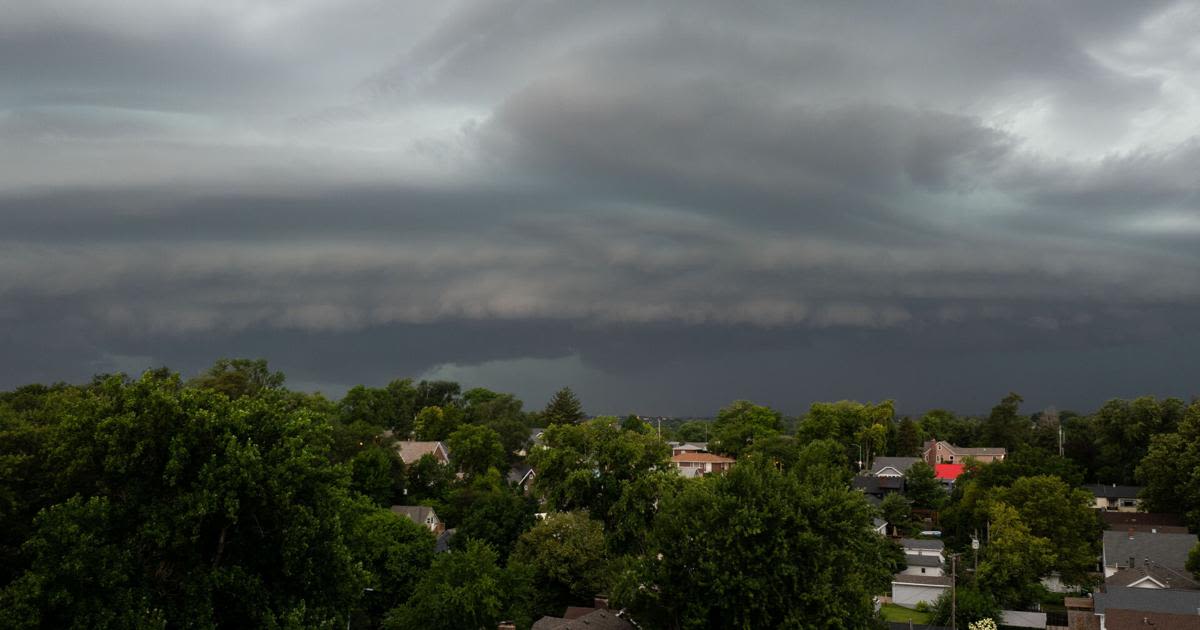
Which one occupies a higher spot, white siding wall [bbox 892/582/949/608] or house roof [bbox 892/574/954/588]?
house roof [bbox 892/574/954/588]

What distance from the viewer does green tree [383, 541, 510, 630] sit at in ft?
131

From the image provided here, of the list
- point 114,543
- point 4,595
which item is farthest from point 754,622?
point 4,595

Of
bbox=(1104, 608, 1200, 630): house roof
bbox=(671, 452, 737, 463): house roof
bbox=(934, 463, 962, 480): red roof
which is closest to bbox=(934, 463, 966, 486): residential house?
bbox=(934, 463, 962, 480): red roof

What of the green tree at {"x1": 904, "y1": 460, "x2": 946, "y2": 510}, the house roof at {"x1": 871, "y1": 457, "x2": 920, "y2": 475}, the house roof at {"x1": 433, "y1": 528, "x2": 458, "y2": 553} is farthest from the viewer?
the house roof at {"x1": 871, "y1": 457, "x2": 920, "y2": 475}

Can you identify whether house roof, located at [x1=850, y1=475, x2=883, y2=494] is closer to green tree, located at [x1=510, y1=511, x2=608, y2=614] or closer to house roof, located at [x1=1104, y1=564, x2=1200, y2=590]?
house roof, located at [x1=1104, y1=564, x2=1200, y2=590]

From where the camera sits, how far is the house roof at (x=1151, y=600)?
1843 inches

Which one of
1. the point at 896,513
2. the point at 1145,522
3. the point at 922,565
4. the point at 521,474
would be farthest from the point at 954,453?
the point at 922,565

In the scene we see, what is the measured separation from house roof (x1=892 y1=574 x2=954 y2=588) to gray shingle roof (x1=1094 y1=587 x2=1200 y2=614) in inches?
469

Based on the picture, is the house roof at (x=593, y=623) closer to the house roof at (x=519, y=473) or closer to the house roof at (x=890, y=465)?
the house roof at (x=519, y=473)

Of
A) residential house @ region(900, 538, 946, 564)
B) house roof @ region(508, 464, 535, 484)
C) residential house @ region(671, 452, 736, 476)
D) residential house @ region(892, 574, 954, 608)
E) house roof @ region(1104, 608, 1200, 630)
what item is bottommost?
residential house @ region(671, 452, 736, 476)

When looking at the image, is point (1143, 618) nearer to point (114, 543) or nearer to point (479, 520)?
point (479, 520)

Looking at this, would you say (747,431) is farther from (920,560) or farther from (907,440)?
(920,560)

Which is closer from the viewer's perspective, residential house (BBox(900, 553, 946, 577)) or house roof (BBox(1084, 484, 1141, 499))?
residential house (BBox(900, 553, 946, 577))

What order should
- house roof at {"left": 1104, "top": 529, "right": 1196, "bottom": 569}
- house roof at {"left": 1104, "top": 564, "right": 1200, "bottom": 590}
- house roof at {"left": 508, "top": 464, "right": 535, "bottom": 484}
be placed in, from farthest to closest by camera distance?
house roof at {"left": 508, "top": 464, "right": 535, "bottom": 484}, house roof at {"left": 1104, "top": 529, "right": 1196, "bottom": 569}, house roof at {"left": 1104, "top": 564, "right": 1200, "bottom": 590}
